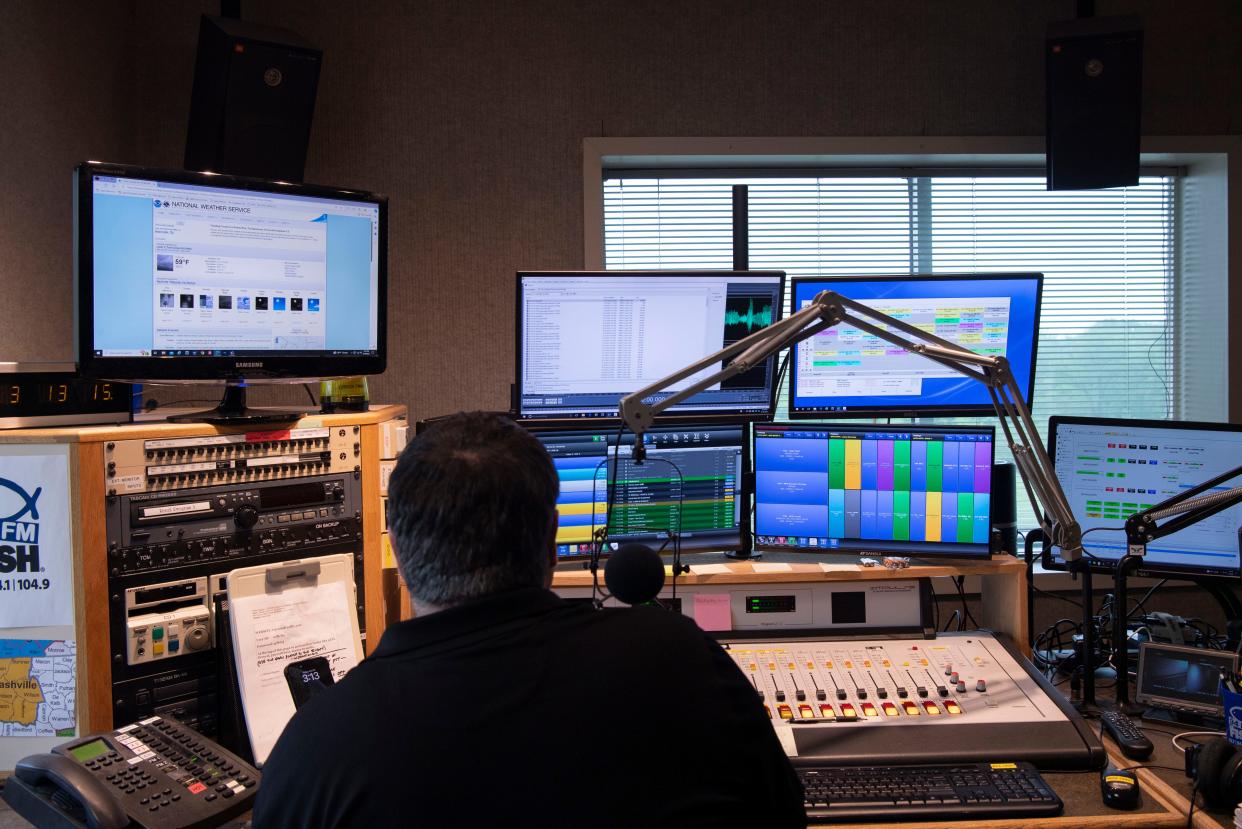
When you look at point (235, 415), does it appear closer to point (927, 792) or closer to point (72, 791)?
point (72, 791)

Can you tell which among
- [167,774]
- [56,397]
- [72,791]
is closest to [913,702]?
[167,774]

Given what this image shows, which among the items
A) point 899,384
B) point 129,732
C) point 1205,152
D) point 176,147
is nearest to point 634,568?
point 129,732

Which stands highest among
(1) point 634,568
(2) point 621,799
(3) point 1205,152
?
(3) point 1205,152

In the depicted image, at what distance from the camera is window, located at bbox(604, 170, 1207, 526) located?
141 inches

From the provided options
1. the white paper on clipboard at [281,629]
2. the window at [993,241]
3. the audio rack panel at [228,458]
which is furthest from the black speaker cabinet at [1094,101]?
the white paper on clipboard at [281,629]

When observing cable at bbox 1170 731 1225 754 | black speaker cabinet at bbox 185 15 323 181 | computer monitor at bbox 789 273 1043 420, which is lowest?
cable at bbox 1170 731 1225 754

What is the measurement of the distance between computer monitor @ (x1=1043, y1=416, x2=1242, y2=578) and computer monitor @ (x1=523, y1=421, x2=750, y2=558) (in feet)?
2.41

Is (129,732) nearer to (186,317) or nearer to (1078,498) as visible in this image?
(186,317)

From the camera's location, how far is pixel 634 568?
155 cm

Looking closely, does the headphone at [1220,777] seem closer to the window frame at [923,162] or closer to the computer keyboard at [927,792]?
the computer keyboard at [927,792]

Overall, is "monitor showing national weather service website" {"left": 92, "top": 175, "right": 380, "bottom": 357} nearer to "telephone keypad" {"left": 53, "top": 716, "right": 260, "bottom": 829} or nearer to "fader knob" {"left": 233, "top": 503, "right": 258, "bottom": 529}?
"fader knob" {"left": 233, "top": 503, "right": 258, "bottom": 529}

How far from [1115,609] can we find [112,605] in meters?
1.93

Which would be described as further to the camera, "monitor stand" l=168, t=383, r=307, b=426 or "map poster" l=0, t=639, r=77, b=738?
"monitor stand" l=168, t=383, r=307, b=426

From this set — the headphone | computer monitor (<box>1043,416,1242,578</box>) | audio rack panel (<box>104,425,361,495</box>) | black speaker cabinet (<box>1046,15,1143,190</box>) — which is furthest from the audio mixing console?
black speaker cabinet (<box>1046,15,1143,190</box>)
